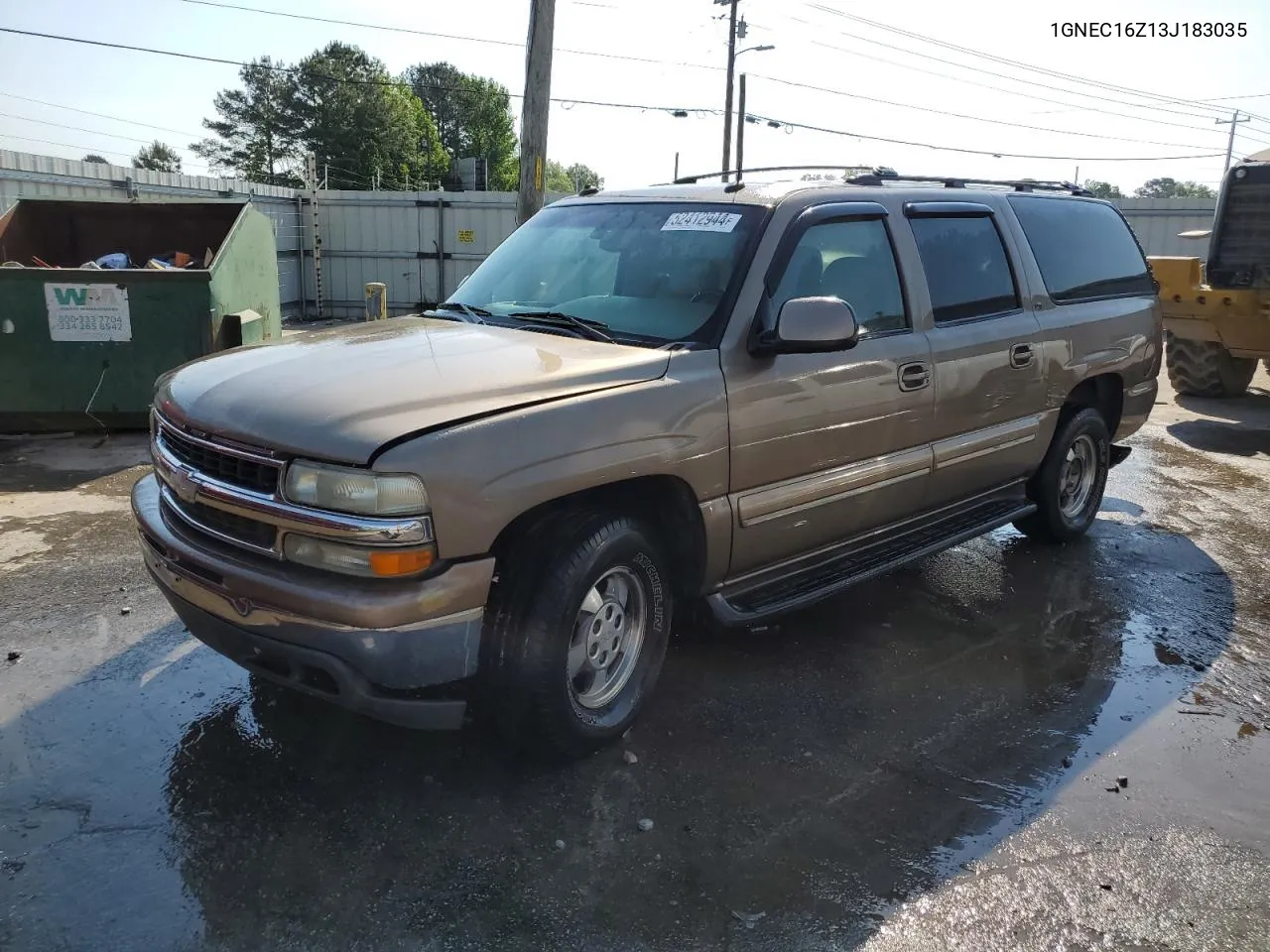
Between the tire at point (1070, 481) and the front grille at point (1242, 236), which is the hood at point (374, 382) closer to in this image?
the tire at point (1070, 481)

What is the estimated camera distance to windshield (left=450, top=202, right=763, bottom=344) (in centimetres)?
374

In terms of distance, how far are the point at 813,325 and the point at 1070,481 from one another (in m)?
3.25

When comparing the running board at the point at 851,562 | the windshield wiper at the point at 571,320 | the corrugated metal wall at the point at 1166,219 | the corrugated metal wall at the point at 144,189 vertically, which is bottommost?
the running board at the point at 851,562

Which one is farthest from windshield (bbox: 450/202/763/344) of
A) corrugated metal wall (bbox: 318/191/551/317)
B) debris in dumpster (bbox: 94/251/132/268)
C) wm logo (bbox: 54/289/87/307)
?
corrugated metal wall (bbox: 318/191/551/317)

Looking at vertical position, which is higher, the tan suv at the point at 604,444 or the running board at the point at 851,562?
the tan suv at the point at 604,444

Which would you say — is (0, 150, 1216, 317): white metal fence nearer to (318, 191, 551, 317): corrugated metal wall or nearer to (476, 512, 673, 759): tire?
(318, 191, 551, 317): corrugated metal wall

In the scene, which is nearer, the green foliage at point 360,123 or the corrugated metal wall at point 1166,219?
the corrugated metal wall at point 1166,219

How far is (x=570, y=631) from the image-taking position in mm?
3111

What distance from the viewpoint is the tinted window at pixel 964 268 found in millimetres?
4531

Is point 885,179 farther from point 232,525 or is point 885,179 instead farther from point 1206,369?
point 1206,369

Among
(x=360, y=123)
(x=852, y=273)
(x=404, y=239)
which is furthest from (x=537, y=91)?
(x=360, y=123)

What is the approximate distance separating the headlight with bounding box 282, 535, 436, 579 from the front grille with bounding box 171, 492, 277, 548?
0.48 ft

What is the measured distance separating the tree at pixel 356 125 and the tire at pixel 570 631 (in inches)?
2589

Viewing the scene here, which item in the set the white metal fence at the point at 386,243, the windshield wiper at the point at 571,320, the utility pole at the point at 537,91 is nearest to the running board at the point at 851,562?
the windshield wiper at the point at 571,320
